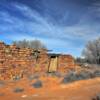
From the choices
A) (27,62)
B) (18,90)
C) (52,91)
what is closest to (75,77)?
(52,91)

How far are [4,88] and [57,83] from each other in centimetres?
402

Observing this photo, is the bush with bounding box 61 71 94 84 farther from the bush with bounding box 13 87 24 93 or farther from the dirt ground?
the bush with bounding box 13 87 24 93

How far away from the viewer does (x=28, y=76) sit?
20.3 m

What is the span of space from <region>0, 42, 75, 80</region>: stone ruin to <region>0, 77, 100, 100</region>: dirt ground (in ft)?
7.66

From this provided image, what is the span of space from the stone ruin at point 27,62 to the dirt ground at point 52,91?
234cm

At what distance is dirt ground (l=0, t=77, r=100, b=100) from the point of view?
12.6 meters

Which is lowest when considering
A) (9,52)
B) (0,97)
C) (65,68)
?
(0,97)

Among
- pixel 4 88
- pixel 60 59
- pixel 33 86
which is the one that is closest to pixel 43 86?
pixel 33 86

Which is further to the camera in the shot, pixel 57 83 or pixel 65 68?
pixel 65 68

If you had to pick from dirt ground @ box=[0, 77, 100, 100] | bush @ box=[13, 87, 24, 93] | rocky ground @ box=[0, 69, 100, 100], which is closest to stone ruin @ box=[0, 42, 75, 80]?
rocky ground @ box=[0, 69, 100, 100]

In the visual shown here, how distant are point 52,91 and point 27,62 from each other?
7.00 metres

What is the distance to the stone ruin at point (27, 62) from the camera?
1930cm

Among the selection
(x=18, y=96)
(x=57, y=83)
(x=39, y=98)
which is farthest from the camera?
(x=57, y=83)

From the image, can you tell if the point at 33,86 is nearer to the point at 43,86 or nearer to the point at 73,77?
the point at 43,86
